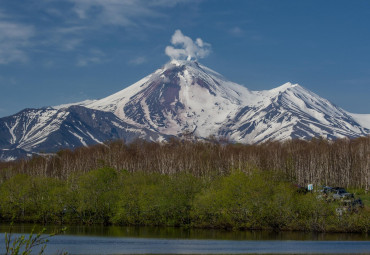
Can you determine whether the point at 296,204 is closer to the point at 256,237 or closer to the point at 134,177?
the point at 256,237

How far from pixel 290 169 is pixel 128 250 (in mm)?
92407

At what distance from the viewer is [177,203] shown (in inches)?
3157

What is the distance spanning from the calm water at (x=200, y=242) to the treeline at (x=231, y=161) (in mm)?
49181

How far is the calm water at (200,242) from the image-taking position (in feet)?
173

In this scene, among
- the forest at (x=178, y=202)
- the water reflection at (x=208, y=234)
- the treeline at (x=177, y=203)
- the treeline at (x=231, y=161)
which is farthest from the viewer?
the treeline at (x=231, y=161)

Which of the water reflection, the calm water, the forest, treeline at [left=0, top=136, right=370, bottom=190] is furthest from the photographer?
treeline at [left=0, top=136, right=370, bottom=190]

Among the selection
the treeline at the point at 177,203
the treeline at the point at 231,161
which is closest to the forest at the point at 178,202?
the treeline at the point at 177,203

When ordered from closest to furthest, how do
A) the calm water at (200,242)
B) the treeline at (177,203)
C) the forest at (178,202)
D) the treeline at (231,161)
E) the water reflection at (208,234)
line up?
the calm water at (200,242) < the water reflection at (208,234) < the treeline at (177,203) < the forest at (178,202) < the treeline at (231,161)

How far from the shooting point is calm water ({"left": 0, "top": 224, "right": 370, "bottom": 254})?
52.8 m

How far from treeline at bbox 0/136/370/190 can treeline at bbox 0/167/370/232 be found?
28667 mm

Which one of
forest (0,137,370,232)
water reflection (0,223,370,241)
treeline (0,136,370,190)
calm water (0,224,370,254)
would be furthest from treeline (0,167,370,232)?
treeline (0,136,370,190)

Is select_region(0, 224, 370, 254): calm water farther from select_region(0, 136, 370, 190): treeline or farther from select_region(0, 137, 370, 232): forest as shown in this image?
select_region(0, 136, 370, 190): treeline

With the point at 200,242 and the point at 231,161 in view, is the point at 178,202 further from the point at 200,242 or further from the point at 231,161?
the point at 231,161

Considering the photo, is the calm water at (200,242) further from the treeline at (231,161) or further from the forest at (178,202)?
the treeline at (231,161)
